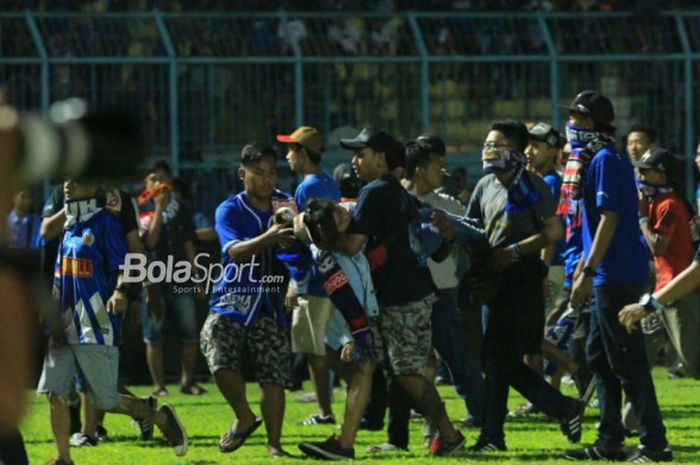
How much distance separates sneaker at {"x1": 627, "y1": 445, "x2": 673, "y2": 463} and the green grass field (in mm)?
225

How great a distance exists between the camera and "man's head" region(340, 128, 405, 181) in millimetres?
10930

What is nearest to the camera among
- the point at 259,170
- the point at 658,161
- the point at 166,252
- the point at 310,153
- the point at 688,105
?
the point at 259,170

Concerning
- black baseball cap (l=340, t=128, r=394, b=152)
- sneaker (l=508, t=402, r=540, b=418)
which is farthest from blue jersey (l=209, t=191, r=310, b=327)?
sneaker (l=508, t=402, r=540, b=418)

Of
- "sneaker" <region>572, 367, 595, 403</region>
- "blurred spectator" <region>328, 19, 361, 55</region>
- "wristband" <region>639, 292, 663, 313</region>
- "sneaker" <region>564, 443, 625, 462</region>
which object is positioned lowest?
"sneaker" <region>564, 443, 625, 462</region>

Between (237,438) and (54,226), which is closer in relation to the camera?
(237,438)

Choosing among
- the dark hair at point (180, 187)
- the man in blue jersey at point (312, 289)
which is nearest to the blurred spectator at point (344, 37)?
the dark hair at point (180, 187)

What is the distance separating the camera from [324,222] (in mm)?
10602

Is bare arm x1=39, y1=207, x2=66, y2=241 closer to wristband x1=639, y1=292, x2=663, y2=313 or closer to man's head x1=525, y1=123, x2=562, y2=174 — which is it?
man's head x1=525, y1=123, x2=562, y2=174

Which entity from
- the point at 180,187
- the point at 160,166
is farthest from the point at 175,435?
the point at 180,187

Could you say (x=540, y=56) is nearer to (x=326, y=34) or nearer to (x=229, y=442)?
(x=326, y=34)

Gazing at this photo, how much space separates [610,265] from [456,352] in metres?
2.53

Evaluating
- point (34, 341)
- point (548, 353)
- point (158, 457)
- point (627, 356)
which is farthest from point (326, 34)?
point (34, 341)

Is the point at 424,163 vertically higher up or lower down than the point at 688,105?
lower down

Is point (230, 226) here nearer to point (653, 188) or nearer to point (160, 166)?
point (653, 188)
